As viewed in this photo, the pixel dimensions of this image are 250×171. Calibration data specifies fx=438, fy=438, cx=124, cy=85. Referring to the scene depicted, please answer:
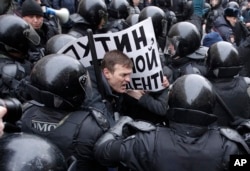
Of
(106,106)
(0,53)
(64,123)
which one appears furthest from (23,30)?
(64,123)

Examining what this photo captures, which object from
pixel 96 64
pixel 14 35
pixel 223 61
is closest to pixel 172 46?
pixel 223 61

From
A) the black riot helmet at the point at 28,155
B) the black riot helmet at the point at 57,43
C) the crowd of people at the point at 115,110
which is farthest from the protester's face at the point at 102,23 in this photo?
the black riot helmet at the point at 28,155

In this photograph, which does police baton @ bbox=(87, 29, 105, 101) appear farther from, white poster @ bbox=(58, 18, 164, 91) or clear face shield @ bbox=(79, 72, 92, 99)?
clear face shield @ bbox=(79, 72, 92, 99)

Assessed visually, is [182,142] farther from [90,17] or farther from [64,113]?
[90,17]

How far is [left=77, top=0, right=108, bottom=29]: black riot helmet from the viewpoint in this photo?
18.0ft

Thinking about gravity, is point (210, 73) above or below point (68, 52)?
below

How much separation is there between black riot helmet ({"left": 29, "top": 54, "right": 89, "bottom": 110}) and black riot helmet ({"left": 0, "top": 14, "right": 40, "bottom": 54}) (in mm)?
1253

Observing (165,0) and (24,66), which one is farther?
(165,0)

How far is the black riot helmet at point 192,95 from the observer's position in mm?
2637

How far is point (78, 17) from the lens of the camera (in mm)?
5617

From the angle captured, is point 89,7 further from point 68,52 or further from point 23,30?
point 68,52

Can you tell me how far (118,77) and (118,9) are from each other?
13.7ft

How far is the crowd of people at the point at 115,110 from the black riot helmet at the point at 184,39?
11 mm

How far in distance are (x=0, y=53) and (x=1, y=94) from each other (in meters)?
0.49
